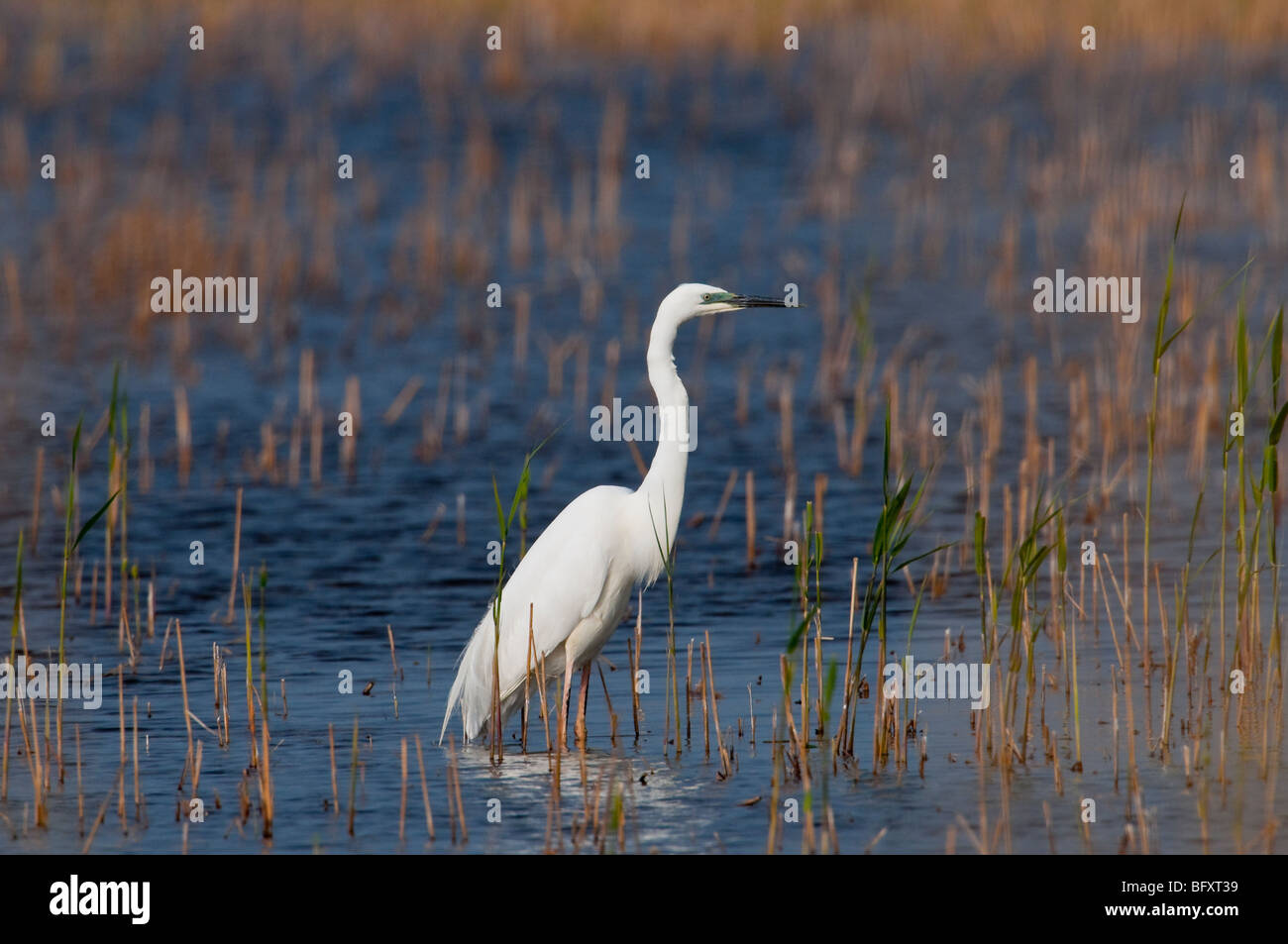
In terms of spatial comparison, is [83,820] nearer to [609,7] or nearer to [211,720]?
[211,720]

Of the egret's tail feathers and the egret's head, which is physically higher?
the egret's head

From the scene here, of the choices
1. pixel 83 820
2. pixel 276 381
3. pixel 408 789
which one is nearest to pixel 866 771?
pixel 408 789

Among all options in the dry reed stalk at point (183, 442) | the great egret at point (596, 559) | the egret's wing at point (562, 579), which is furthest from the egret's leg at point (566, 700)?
the dry reed stalk at point (183, 442)

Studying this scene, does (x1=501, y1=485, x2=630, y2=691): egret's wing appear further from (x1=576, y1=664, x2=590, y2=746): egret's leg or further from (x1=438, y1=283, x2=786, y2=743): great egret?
(x1=576, y1=664, x2=590, y2=746): egret's leg

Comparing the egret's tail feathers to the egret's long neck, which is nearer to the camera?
the egret's tail feathers

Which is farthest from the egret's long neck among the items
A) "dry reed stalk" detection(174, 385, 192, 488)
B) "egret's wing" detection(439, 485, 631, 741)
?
"dry reed stalk" detection(174, 385, 192, 488)

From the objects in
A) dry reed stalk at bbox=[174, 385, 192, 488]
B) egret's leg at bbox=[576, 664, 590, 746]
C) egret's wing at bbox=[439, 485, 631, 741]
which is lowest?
egret's leg at bbox=[576, 664, 590, 746]

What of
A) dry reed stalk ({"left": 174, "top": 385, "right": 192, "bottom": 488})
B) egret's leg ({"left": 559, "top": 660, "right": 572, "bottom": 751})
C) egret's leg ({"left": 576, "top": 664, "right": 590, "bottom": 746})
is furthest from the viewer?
dry reed stalk ({"left": 174, "top": 385, "right": 192, "bottom": 488})

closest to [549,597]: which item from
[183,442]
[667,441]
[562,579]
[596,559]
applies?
[562,579]

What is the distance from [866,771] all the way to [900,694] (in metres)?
0.31

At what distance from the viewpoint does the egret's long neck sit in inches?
305

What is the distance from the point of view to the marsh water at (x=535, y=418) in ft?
21.9

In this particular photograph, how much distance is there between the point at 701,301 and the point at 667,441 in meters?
0.62

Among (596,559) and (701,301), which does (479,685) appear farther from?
(701,301)
